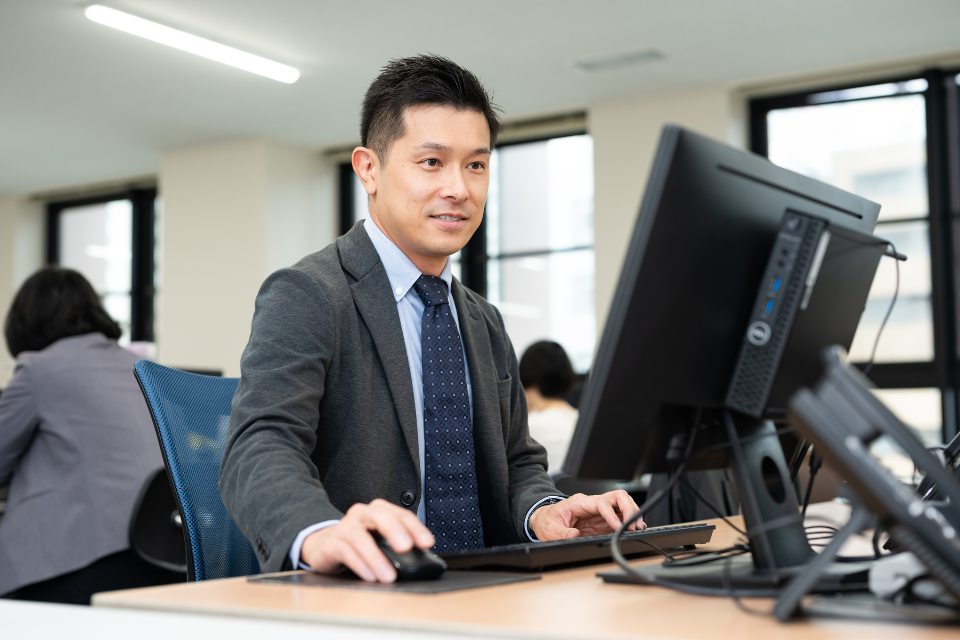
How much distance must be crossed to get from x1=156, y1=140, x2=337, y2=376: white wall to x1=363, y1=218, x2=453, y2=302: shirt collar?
17.3 ft

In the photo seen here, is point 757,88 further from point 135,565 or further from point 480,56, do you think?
point 135,565

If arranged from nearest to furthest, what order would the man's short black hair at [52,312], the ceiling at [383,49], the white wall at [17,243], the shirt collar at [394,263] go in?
the shirt collar at [394,263] → the man's short black hair at [52,312] → the ceiling at [383,49] → the white wall at [17,243]

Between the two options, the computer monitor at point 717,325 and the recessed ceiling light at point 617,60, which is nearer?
the computer monitor at point 717,325

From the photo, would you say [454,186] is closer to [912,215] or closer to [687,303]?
[687,303]

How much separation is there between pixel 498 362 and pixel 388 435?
0.34m

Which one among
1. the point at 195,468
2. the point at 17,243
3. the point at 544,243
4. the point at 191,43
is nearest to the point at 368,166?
the point at 195,468

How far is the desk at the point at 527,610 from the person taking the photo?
66 cm

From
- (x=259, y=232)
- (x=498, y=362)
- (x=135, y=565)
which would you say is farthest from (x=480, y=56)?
(x=498, y=362)

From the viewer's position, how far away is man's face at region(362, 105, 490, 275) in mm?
1402

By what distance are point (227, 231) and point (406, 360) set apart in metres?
5.77

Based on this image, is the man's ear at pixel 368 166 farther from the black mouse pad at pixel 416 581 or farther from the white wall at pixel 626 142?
the white wall at pixel 626 142

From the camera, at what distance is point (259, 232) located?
6.70m

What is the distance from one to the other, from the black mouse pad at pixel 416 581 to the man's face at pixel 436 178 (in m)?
0.60

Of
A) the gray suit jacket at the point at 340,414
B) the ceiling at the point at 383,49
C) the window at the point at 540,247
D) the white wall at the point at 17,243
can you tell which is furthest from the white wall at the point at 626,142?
the white wall at the point at 17,243
